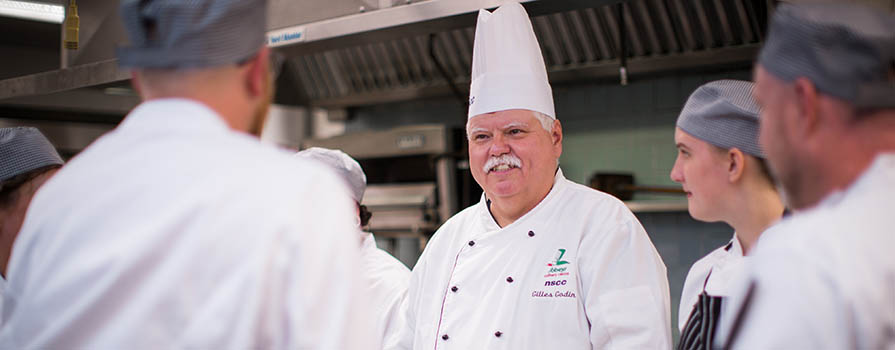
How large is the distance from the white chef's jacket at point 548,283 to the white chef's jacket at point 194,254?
1.08 meters

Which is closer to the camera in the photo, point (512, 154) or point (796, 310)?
point (796, 310)

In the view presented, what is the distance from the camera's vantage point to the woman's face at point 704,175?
5.27ft

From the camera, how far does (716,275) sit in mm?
1681

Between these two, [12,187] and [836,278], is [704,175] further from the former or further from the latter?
[12,187]

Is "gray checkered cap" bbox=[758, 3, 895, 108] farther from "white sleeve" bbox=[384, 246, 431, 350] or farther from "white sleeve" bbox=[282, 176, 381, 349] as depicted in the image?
"white sleeve" bbox=[384, 246, 431, 350]

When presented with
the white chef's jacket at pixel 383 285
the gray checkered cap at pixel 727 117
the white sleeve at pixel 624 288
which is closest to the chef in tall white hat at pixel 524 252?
the white sleeve at pixel 624 288

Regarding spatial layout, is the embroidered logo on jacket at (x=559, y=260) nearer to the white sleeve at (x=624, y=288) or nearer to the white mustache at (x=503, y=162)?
the white sleeve at (x=624, y=288)

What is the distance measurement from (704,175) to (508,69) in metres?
0.87

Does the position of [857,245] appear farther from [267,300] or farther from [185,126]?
[185,126]

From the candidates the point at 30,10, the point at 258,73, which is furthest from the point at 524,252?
the point at 30,10

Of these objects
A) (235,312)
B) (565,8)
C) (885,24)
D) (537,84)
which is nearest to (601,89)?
(537,84)

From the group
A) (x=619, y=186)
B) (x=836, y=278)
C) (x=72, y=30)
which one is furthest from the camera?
(x=619, y=186)

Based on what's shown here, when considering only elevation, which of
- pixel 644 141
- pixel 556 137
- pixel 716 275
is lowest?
pixel 716 275

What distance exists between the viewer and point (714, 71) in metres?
3.17
